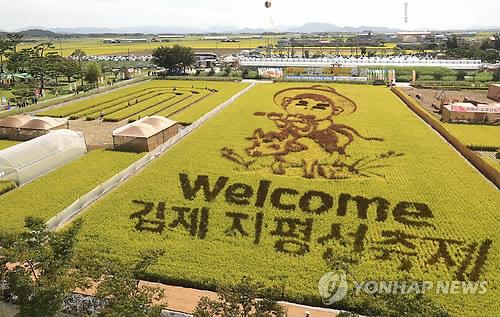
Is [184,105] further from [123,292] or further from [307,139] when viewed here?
[123,292]

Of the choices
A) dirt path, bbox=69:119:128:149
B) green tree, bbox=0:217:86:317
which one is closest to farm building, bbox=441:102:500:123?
dirt path, bbox=69:119:128:149

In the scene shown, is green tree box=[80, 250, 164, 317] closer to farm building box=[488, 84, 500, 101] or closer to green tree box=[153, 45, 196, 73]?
farm building box=[488, 84, 500, 101]

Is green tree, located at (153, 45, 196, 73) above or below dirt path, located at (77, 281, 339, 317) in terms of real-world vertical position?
above

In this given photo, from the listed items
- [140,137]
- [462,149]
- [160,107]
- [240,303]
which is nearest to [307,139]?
[462,149]

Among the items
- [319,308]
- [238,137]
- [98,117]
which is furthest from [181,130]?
[319,308]

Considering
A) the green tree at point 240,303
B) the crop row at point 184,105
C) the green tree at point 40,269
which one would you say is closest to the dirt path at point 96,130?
the crop row at point 184,105

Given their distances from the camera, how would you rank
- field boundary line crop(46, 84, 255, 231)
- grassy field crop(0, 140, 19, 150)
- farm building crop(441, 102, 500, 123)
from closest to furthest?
field boundary line crop(46, 84, 255, 231), grassy field crop(0, 140, 19, 150), farm building crop(441, 102, 500, 123)

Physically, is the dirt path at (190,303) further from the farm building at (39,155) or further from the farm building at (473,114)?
the farm building at (473,114)
